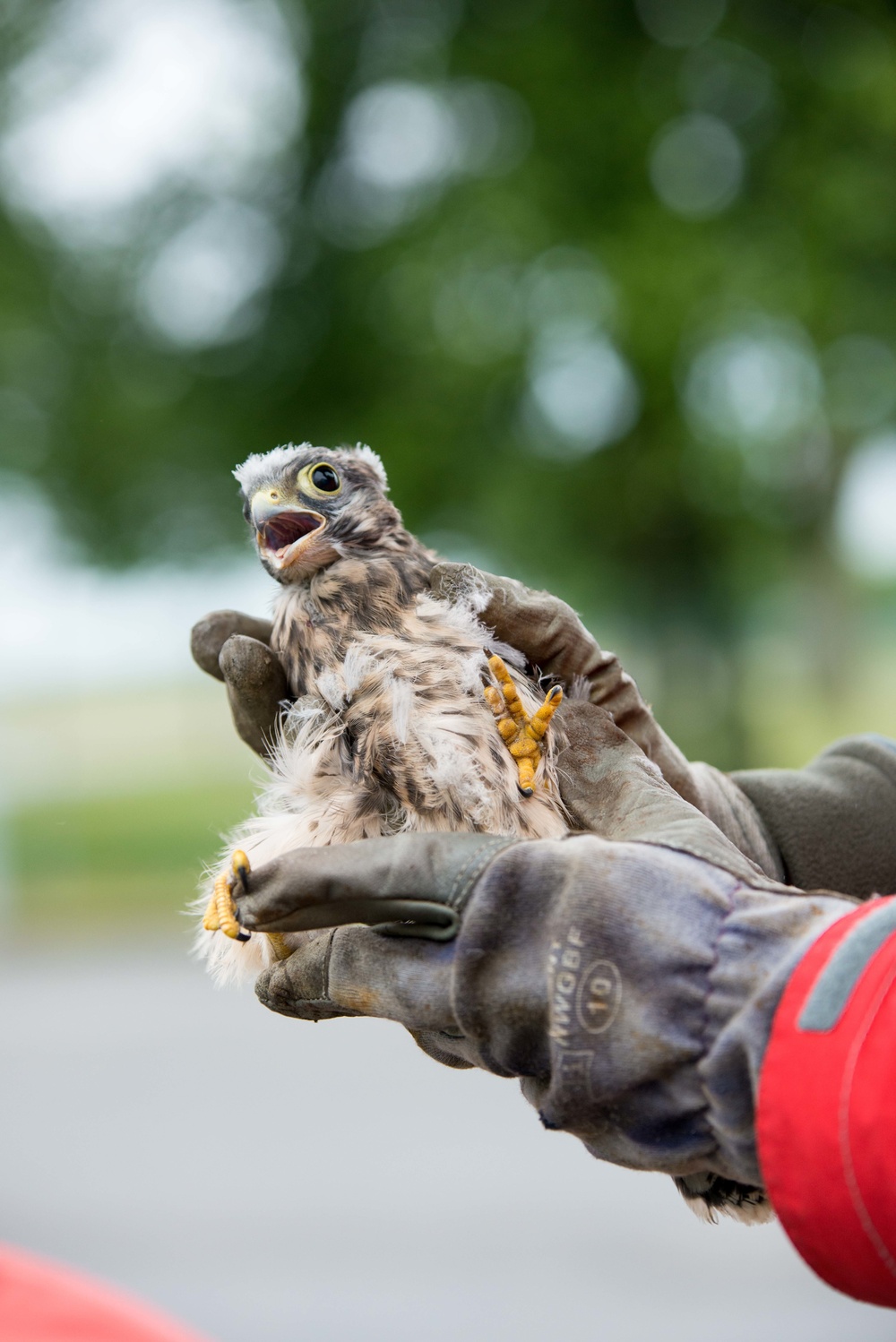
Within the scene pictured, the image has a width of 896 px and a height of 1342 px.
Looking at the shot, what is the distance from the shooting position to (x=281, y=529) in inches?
64.3

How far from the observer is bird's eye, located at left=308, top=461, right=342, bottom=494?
1626 mm

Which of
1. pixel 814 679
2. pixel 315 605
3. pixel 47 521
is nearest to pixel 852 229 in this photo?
pixel 814 679

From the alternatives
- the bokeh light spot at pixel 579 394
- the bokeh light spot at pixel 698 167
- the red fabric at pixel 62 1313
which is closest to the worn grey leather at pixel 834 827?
the red fabric at pixel 62 1313

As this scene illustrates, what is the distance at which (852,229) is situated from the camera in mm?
6535

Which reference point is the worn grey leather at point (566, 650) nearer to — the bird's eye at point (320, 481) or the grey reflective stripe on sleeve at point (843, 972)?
the bird's eye at point (320, 481)

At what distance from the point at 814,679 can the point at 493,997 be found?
256 inches

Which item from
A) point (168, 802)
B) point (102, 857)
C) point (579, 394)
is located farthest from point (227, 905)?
point (102, 857)

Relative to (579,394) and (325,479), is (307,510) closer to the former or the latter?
(325,479)

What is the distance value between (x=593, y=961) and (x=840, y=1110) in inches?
10.3

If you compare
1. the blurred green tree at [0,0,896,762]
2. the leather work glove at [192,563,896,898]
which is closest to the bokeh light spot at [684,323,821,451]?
the blurred green tree at [0,0,896,762]

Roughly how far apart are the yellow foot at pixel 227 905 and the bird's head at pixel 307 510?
437 mm

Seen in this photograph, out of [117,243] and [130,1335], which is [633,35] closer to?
[117,243]

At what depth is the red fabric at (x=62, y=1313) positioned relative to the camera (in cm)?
140

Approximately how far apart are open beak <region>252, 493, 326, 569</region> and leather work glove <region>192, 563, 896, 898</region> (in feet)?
0.41
